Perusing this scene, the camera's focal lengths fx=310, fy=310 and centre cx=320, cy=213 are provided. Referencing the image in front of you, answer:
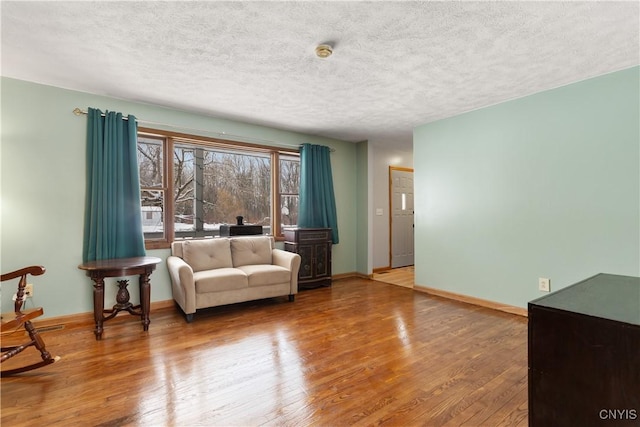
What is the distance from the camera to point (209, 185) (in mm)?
4289

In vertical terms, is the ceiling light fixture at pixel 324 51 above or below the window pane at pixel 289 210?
above

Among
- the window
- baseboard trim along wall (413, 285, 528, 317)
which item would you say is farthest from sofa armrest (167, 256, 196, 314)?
baseboard trim along wall (413, 285, 528, 317)

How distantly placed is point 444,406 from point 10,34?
3804mm

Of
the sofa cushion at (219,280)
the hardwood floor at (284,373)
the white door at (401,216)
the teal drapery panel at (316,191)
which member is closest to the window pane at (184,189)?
the sofa cushion at (219,280)

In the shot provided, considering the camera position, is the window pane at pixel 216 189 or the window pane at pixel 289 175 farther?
the window pane at pixel 289 175

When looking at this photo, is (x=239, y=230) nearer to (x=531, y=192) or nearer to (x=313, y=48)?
(x=313, y=48)

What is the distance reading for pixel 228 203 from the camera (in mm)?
4461

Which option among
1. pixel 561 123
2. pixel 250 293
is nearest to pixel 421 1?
pixel 561 123

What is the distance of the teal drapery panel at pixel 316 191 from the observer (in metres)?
4.92

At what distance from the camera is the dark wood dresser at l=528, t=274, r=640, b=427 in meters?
0.92

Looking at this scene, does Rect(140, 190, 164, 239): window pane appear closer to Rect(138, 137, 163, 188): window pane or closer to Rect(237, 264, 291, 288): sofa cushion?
Rect(138, 137, 163, 188): window pane

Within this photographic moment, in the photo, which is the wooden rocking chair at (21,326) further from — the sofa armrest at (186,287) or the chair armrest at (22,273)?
the sofa armrest at (186,287)

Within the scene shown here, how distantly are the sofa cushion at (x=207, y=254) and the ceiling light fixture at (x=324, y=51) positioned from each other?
8.40ft

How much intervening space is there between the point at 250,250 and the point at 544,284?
3.45 meters
